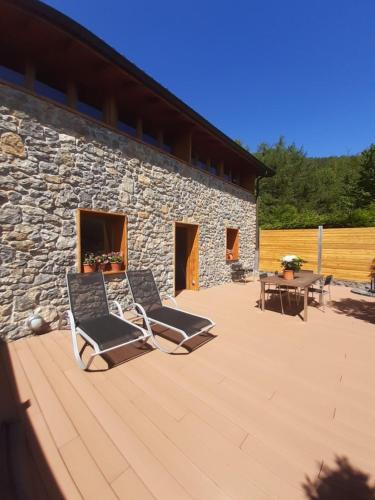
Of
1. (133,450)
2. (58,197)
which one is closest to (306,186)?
(58,197)

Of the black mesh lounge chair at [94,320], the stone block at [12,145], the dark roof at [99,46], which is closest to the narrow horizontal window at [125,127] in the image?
the dark roof at [99,46]

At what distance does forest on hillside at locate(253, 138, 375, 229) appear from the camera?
1752 cm

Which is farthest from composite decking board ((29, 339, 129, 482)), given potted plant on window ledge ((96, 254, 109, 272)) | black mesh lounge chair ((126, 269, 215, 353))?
potted plant on window ledge ((96, 254, 109, 272))

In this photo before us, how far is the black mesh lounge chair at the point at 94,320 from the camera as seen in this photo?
289cm

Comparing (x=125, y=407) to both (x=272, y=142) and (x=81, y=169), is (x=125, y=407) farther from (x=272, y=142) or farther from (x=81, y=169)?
(x=272, y=142)

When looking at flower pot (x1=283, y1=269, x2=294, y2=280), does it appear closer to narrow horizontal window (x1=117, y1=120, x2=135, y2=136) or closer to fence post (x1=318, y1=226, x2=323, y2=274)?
narrow horizontal window (x1=117, y1=120, x2=135, y2=136)

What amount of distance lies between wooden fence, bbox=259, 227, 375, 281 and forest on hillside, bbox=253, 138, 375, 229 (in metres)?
5.67

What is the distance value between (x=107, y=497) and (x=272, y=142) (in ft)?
82.3

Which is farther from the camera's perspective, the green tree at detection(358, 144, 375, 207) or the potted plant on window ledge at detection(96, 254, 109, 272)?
the green tree at detection(358, 144, 375, 207)

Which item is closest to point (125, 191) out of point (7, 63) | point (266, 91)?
point (7, 63)

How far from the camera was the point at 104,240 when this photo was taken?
558 cm

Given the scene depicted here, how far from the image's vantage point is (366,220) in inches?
385

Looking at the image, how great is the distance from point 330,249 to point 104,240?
9.46 metres

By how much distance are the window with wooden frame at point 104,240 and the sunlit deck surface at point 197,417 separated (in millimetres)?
1776
